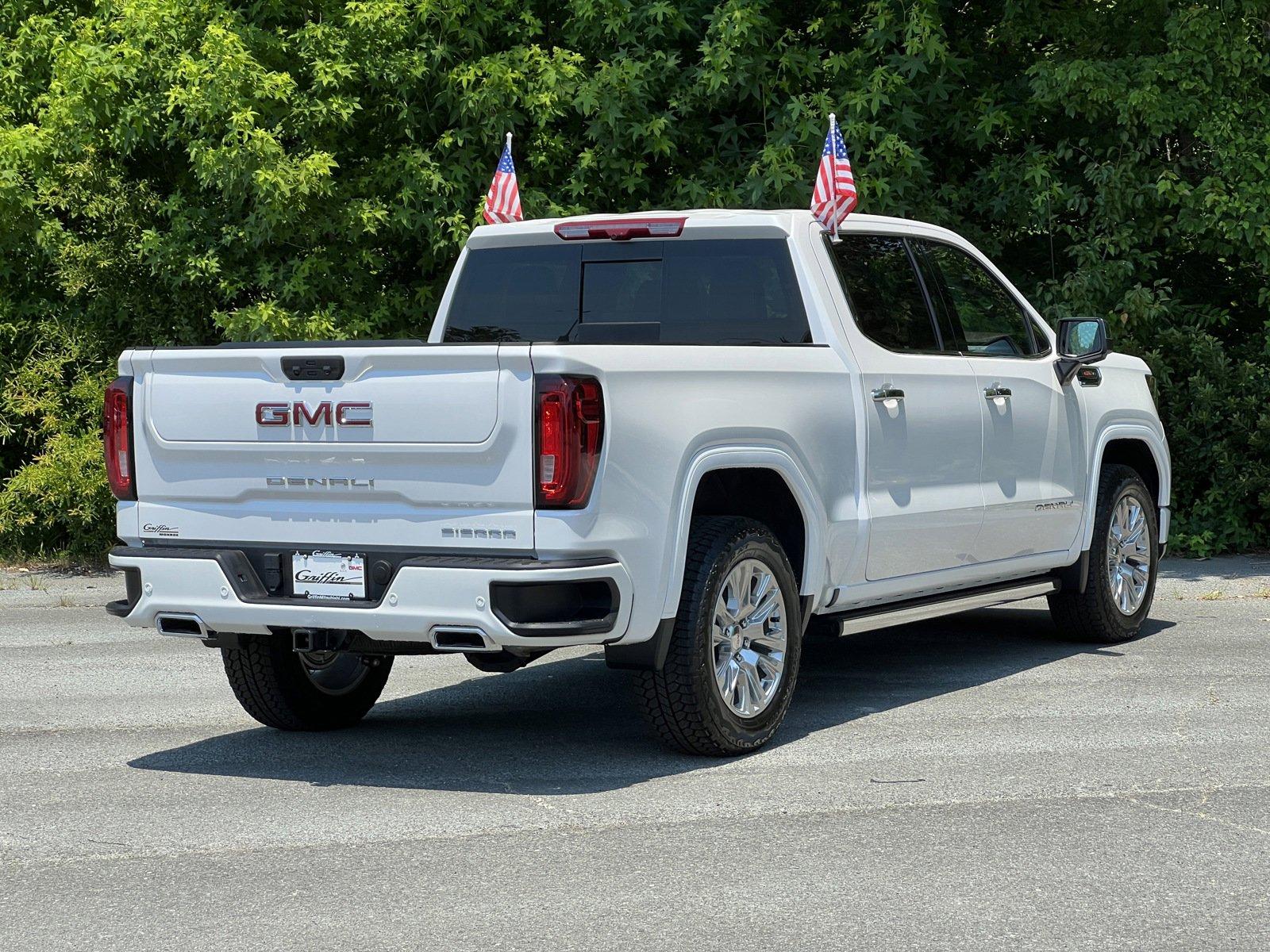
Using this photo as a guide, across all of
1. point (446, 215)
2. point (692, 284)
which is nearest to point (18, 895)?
point (692, 284)

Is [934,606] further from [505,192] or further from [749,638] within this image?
[505,192]

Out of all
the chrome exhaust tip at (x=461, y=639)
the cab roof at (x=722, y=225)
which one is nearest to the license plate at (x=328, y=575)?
the chrome exhaust tip at (x=461, y=639)

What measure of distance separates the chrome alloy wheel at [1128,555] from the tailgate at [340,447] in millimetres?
4534

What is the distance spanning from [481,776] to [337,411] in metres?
1.46

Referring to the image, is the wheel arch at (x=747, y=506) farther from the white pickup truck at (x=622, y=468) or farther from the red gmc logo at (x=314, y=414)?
the red gmc logo at (x=314, y=414)

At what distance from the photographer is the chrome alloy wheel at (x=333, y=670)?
768 centimetres

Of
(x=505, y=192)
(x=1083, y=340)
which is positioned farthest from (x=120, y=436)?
(x=1083, y=340)

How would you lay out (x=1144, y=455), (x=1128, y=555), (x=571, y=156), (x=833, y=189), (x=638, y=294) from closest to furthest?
(x=638, y=294) < (x=833, y=189) < (x=1128, y=555) < (x=1144, y=455) < (x=571, y=156)

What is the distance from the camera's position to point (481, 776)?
22.1 feet

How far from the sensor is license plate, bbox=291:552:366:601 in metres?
6.40

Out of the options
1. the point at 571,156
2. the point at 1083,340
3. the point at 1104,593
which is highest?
the point at 571,156

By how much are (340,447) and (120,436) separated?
1.02 metres

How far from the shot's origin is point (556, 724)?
777 cm

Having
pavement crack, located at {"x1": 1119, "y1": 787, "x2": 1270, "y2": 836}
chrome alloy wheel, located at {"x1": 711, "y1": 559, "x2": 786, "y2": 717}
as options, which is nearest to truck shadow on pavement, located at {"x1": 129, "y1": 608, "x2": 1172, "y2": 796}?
chrome alloy wheel, located at {"x1": 711, "y1": 559, "x2": 786, "y2": 717}
